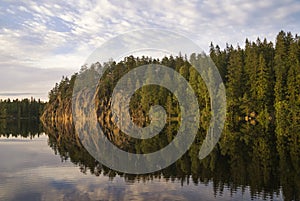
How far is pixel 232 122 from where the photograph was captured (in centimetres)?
7875

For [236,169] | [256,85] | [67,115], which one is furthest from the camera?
[67,115]

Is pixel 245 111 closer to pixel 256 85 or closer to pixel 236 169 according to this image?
pixel 256 85

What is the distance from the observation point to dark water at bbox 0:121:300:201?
21.8 metres

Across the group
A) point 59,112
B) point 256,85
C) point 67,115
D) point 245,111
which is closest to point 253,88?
point 256,85

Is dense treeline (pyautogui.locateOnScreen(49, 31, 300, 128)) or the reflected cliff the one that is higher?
dense treeline (pyautogui.locateOnScreen(49, 31, 300, 128))

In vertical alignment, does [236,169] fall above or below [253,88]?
below

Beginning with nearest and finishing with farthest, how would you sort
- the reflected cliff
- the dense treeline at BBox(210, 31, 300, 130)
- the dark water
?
the dark water
the reflected cliff
the dense treeline at BBox(210, 31, 300, 130)

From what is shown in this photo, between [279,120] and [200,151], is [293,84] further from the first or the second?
[200,151]

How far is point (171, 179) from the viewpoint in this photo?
26.1 m

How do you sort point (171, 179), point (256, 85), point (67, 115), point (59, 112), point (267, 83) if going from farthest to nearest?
point (59, 112) < point (67, 115) < point (256, 85) < point (267, 83) < point (171, 179)

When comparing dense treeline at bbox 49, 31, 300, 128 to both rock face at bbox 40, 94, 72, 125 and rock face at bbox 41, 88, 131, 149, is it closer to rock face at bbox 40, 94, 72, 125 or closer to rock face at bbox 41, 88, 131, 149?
rock face at bbox 41, 88, 131, 149

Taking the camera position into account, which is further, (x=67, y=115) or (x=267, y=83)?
(x=67, y=115)

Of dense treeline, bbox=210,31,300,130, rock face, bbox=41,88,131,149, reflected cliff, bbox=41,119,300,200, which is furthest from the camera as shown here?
rock face, bbox=41,88,131,149

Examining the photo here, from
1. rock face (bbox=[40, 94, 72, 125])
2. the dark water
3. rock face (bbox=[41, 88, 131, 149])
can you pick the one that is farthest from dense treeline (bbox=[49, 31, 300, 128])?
rock face (bbox=[40, 94, 72, 125])
